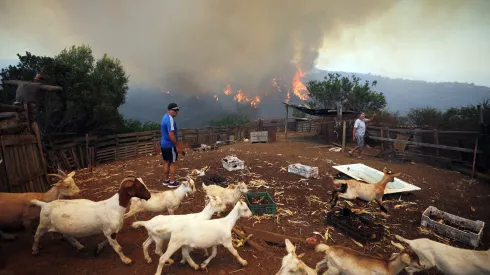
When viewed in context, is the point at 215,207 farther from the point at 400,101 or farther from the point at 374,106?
the point at 400,101

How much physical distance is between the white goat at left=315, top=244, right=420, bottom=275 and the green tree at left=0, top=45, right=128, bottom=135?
1491 centimetres

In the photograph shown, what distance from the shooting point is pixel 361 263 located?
3.37m

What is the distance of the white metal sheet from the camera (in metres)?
7.55

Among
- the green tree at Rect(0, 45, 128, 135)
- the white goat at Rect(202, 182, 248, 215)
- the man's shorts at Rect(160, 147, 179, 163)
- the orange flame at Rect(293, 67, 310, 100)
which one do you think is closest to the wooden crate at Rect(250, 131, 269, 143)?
the green tree at Rect(0, 45, 128, 135)

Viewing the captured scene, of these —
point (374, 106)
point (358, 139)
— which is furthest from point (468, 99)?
point (358, 139)

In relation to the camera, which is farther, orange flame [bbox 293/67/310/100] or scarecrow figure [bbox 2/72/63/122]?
orange flame [bbox 293/67/310/100]

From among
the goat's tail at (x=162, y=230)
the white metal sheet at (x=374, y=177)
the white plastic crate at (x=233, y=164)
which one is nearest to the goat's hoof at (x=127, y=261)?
the goat's tail at (x=162, y=230)

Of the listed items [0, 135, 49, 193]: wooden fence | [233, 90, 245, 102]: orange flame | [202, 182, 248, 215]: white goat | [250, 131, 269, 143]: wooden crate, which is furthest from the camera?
[233, 90, 245, 102]: orange flame

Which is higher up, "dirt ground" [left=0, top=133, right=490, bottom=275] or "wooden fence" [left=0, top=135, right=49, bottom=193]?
"wooden fence" [left=0, top=135, right=49, bottom=193]

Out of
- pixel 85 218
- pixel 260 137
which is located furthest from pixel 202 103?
pixel 85 218

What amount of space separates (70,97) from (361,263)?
17.2 m

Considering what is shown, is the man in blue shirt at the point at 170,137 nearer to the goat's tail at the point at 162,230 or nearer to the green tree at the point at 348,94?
the goat's tail at the point at 162,230

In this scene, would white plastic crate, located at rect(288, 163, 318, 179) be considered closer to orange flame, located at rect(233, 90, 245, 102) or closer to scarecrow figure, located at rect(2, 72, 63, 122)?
scarecrow figure, located at rect(2, 72, 63, 122)

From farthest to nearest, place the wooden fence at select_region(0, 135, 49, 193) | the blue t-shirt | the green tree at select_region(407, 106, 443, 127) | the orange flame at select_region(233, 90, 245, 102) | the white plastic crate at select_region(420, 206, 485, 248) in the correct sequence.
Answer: the orange flame at select_region(233, 90, 245, 102) → the green tree at select_region(407, 106, 443, 127) → the blue t-shirt → the wooden fence at select_region(0, 135, 49, 193) → the white plastic crate at select_region(420, 206, 485, 248)
